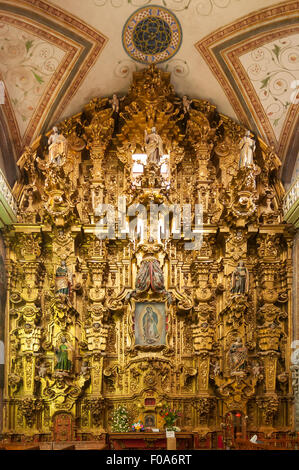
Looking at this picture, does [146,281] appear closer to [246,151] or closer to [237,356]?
[237,356]

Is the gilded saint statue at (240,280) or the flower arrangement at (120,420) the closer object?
the flower arrangement at (120,420)

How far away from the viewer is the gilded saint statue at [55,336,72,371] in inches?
699

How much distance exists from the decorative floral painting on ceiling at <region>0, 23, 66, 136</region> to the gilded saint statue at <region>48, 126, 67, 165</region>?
90 centimetres

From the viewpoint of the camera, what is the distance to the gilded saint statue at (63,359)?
58.2ft

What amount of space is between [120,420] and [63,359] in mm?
2148

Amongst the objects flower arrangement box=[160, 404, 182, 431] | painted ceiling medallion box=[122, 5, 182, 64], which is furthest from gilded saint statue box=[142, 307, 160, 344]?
painted ceiling medallion box=[122, 5, 182, 64]

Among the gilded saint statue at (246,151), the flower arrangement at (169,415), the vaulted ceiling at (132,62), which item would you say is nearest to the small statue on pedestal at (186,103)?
the vaulted ceiling at (132,62)

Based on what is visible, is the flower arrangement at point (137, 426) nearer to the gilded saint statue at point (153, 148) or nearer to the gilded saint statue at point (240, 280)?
the gilded saint statue at point (240, 280)

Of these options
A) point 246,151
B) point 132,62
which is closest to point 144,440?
point 246,151

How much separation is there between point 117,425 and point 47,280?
4.52 metres

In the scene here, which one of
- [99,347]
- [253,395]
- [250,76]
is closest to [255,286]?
[253,395]

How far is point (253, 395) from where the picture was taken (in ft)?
58.6

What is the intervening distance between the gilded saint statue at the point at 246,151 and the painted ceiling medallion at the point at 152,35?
10.3 ft
